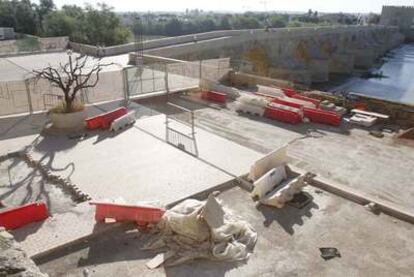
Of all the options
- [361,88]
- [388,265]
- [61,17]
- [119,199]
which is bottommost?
[361,88]

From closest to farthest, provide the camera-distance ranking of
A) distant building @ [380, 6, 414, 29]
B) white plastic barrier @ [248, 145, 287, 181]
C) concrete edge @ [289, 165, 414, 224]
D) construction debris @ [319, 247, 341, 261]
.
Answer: construction debris @ [319, 247, 341, 261], concrete edge @ [289, 165, 414, 224], white plastic barrier @ [248, 145, 287, 181], distant building @ [380, 6, 414, 29]

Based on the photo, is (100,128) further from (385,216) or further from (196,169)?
(385,216)

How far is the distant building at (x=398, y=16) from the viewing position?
136750mm

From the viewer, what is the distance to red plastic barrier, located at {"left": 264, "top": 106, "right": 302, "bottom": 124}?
15.8m

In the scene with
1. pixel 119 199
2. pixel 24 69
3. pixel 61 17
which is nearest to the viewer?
pixel 119 199

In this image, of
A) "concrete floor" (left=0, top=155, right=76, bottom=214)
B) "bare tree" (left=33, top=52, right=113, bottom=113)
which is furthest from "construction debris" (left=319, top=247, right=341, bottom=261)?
"bare tree" (left=33, top=52, right=113, bottom=113)

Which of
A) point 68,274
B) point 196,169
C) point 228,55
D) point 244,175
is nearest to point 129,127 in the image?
point 196,169

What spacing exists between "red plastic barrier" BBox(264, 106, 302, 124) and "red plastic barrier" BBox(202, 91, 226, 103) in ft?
9.86

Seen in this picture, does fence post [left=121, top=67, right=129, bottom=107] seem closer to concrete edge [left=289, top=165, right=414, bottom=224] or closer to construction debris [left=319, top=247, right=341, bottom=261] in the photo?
concrete edge [left=289, top=165, right=414, bottom=224]

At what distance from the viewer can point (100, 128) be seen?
14.0 meters

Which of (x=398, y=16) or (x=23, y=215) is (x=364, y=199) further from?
(x=398, y=16)

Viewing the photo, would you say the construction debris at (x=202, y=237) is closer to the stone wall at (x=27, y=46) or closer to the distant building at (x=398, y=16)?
the stone wall at (x=27, y=46)

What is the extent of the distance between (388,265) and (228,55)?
34.9m

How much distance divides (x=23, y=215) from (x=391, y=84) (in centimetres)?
6694
